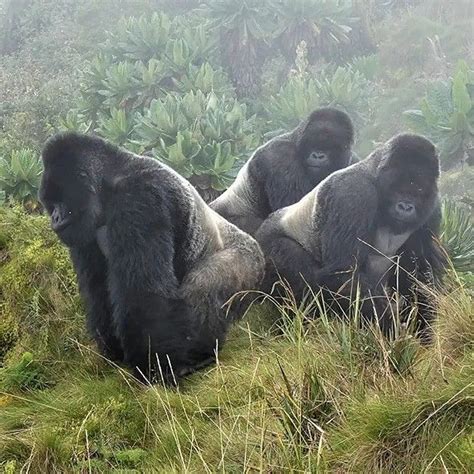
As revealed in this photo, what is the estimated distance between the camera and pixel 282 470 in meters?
2.46

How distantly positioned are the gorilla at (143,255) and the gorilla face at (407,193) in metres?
0.84

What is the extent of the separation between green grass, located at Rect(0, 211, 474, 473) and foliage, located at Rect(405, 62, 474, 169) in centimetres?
424

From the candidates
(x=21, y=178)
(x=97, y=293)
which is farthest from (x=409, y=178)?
(x=21, y=178)

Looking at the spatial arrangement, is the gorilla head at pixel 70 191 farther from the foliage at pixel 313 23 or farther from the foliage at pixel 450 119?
the foliage at pixel 313 23

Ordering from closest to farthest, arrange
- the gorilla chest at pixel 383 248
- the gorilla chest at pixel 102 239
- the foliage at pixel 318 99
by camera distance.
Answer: the gorilla chest at pixel 102 239 < the gorilla chest at pixel 383 248 < the foliage at pixel 318 99

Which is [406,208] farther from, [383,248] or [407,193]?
[383,248]

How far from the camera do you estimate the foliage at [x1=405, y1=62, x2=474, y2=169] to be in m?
7.62

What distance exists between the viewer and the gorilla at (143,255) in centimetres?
379

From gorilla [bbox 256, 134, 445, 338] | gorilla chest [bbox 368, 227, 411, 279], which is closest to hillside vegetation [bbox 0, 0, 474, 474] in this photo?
gorilla [bbox 256, 134, 445, 338]

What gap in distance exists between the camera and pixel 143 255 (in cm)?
377

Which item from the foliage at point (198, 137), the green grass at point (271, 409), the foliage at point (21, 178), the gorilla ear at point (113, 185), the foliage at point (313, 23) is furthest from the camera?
the foliage at point (313, 23)

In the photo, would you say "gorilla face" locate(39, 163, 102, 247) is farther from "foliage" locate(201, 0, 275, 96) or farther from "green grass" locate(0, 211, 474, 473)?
"foliage" locate(201, 0, 275, 96)

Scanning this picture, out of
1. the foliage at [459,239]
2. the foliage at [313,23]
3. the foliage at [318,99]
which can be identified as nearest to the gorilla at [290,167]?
the foliage at [459,239]

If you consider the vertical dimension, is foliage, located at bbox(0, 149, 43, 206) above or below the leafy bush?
below
